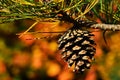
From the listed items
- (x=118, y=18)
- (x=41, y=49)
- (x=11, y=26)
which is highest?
(x=118, y=18)

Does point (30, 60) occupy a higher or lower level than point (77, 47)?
lower

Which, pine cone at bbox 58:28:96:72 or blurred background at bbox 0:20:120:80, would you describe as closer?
pine cone at bbox 58:28:96:72

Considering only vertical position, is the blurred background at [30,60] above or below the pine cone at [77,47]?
below

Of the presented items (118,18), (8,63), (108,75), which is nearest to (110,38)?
(108,75)

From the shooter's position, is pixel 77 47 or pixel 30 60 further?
pixel 30 60

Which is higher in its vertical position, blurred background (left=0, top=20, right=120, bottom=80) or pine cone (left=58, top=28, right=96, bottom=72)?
pine cone (left=58, top=28, right=96, bottom=72)

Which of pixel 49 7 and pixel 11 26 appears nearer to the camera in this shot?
pixel 49 7

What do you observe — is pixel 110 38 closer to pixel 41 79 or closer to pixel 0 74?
pixel 41 79

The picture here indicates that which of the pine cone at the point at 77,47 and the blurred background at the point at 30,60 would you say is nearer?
the pine cone at the point at 77,47
